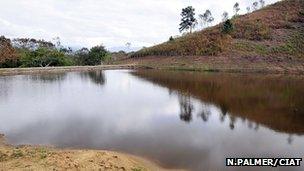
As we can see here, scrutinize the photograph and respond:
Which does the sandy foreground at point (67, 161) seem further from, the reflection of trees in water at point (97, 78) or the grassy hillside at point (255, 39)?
the grassy hillside at point (255, 39)

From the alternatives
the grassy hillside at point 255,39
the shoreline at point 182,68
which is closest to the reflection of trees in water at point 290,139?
the shoreline at point 182,68

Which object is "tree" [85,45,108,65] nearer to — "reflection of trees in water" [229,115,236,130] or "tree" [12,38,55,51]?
"tree" [12,38,55,51]

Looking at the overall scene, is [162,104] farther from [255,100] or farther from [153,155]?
[153,155]

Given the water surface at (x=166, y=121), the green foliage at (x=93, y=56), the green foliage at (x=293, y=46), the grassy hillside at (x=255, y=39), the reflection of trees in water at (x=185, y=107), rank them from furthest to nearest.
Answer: the green foliage at (x=93, y=56) → the grassy hillside at (x=255, y=39) → the green foliage at (x=293, y=46) → the reflection of trees in water at (x=185, y=107) → the water surface at (x=166, y=121)

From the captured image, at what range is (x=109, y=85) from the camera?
4153 centimetres

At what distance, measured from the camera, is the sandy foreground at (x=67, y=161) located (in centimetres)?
1304

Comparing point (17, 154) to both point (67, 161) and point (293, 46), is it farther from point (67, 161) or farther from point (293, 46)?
point (293, 46)

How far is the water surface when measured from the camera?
17.0 meters

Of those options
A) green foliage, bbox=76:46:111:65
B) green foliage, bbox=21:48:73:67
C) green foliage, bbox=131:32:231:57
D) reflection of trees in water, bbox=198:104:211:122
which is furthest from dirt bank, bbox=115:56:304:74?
reflection of trees in water, bbox=198:104:211:122

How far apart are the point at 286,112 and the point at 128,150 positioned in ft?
45.9

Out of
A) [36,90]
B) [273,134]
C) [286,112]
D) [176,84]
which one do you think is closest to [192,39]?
[176,84]

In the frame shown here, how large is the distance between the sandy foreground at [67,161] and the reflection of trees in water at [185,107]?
8.97 metres

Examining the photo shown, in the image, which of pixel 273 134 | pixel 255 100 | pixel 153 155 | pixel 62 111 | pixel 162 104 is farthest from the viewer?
pixel 255 100

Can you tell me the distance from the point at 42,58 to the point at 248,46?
1482 inches
